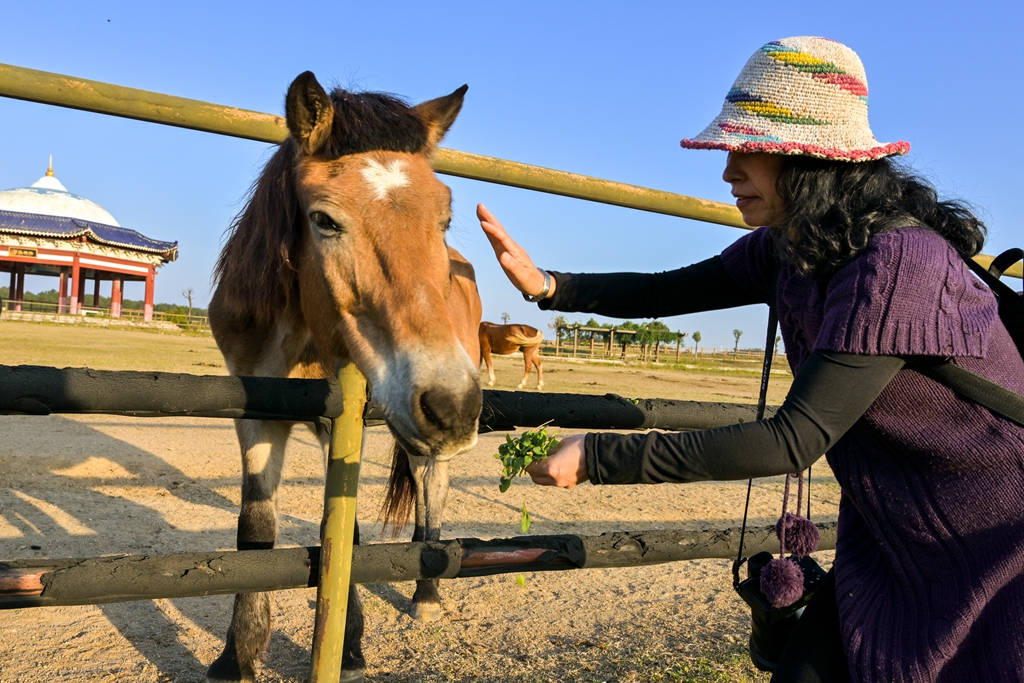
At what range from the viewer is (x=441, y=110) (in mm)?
2566

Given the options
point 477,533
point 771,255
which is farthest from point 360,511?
point 771,255

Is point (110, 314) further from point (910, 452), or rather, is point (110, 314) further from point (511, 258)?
point (910, 452)

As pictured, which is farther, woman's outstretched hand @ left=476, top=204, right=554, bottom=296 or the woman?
woman's outstretched hand @ left=476, top=204, right=554, bottom=296

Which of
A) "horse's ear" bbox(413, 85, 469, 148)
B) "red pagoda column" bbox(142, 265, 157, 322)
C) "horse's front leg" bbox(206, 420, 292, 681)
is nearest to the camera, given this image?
"horse's ear" bbox(413, 85, 469, 148)

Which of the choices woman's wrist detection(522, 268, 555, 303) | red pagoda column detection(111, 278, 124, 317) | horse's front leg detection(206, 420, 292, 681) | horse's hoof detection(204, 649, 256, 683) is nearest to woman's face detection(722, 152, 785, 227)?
woman's wrist detection(522, 268, 555, 303)

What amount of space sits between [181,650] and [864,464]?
2.76 meters

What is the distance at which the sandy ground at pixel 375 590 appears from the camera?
283cm

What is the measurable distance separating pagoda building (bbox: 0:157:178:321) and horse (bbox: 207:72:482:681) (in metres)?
33.2

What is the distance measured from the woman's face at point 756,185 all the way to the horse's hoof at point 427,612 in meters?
2.57

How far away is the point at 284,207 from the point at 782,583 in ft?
6.09

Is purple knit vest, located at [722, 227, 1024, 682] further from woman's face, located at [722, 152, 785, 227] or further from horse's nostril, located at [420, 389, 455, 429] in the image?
horse's nostril, located at [420, 389, 455, 429]

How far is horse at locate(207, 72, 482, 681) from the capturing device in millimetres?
1741

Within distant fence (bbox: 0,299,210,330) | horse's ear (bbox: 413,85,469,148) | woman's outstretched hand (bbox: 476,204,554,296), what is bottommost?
distant fence (bbox: 0,299,210,330)

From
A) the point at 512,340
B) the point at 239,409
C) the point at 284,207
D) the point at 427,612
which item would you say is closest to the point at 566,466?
the point at 239,409
